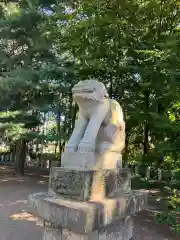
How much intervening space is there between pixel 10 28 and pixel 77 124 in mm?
7063

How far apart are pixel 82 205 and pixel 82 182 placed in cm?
23

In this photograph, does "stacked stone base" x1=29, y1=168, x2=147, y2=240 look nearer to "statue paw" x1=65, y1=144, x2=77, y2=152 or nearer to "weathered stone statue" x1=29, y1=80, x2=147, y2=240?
"weathered stone statue" x1=29, y1=80, x2=147, y2=240

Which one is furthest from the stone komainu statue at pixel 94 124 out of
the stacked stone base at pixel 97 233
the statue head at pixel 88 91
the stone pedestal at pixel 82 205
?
the stacked stone base at pixel 97 233

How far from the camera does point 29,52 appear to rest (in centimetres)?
953

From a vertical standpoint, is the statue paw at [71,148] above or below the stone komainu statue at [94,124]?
below

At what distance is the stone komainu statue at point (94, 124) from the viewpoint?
307 cm

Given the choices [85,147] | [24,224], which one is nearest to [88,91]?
[85,147]

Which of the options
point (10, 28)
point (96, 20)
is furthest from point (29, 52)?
point (96, 20)

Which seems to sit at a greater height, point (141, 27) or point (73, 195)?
point (141, 27)

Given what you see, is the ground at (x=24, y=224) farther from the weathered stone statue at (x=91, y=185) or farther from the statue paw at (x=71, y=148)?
the statue paw at (x=71, y=148)

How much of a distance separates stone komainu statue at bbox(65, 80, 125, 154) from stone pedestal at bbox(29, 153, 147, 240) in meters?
0.26

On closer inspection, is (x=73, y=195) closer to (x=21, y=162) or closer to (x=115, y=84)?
(x=115, y=84)

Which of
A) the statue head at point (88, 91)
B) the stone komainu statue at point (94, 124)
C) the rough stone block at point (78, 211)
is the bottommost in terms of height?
the rough stone block at point (78, 211)

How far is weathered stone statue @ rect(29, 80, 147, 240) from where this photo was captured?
8.73 ft
